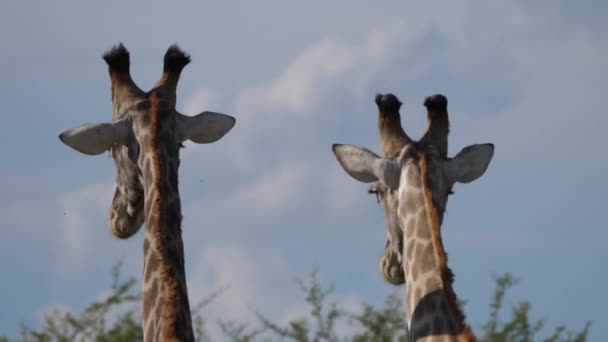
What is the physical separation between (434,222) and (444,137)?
0.91 meters

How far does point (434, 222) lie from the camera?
9.81m

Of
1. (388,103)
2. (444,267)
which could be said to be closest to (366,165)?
(388,103)

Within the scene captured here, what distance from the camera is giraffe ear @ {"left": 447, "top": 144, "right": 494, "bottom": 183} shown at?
412 inches

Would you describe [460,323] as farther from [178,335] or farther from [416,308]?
[178,335]

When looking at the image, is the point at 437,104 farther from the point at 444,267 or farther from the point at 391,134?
the point at 444,267

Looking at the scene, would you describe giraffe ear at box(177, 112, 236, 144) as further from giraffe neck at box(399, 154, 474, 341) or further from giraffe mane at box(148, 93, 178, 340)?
giraffe neck at box(399, 154, 474, 341)

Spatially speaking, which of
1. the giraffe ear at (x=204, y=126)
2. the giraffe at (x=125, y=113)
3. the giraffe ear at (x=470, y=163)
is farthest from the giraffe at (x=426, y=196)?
the giraffe at (x=125, y=113)

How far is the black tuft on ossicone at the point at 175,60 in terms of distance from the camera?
36.8 ft

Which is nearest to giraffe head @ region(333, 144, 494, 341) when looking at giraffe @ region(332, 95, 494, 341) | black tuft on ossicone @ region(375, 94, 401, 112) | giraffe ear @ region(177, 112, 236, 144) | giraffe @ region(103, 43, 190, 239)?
giraffe @ region(332, 95, 494, 341)

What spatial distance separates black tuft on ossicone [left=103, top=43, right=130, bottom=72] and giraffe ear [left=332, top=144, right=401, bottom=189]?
66.3 inches

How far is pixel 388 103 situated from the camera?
34.4ft

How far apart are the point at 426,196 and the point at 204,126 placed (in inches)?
75.4

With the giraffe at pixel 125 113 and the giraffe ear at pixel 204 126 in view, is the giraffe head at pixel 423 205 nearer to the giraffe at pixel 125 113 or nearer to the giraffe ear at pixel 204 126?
the giraffe ear at pixel 204 126

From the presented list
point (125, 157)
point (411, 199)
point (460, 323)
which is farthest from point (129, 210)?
point (460, 323)
